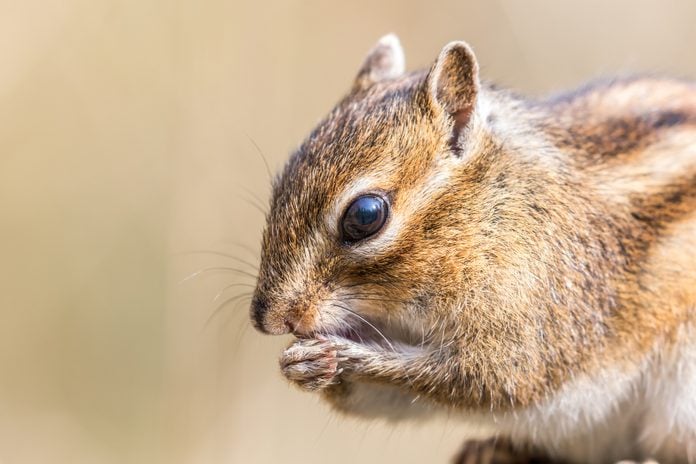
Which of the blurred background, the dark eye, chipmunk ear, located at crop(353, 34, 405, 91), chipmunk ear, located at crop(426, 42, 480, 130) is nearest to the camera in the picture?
the dark eye

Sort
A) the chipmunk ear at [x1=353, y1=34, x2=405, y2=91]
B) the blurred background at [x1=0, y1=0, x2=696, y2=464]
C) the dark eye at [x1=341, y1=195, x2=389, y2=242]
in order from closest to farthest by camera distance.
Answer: the dark eye at [x1=341, y1=195, x2=389, y2=242]
the chipmunk ear at [x1=353, y1=34, x2=405, y2=91]
the blurred background at [x1=0, y1=0, x2=696, y2=464]

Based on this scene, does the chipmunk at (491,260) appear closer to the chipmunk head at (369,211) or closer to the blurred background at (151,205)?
the chipmunk head at (369,211)

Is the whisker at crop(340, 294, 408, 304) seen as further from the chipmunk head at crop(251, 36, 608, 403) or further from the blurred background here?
the blurred background

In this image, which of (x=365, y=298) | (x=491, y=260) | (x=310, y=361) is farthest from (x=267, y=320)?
(x=491, y=260)

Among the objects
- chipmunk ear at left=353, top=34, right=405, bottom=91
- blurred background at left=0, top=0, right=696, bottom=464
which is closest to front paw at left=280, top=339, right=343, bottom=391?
chipmunk ear at left=353, top=34, right=405, bottom=91

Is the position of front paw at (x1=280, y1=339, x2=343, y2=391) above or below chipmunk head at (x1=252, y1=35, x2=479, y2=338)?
below

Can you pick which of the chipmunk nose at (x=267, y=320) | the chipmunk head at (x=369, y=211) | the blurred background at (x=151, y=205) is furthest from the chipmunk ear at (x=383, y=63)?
the blurred background at (x=151, y=205)

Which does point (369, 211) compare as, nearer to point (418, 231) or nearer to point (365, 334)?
point (418, 231)
